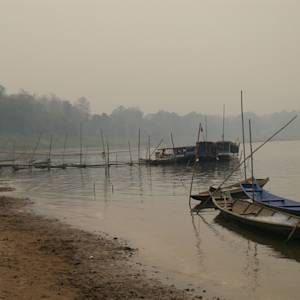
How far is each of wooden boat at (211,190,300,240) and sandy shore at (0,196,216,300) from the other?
498 cm

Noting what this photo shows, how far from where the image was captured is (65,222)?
759 inches

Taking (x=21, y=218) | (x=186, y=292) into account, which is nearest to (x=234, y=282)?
(x=186, y=292)

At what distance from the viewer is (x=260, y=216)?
57.2 ft

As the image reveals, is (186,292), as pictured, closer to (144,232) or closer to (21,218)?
(144,232)

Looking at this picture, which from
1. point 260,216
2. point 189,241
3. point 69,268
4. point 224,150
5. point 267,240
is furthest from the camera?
point 224,150

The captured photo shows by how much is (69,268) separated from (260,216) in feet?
28.9

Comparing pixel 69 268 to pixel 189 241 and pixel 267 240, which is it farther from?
pixel 267 240

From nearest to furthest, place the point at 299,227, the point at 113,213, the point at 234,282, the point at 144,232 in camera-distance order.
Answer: the point at 234,282, the point at 299,227, the point at 144,232, the point at 113,213

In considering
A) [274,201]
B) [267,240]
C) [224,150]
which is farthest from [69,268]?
[224,150]

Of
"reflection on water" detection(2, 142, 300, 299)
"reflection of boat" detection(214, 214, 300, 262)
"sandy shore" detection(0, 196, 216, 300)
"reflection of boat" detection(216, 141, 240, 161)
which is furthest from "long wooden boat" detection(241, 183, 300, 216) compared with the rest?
"reflection of boat" detection(216, 141, 240, 161)

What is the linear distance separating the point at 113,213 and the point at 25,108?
13349 cm

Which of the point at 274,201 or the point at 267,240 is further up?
the point at 274,201

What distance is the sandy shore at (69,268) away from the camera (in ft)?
30.4

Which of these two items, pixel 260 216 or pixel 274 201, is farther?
pixel 274 201
